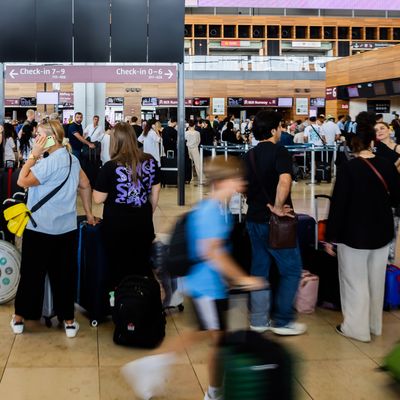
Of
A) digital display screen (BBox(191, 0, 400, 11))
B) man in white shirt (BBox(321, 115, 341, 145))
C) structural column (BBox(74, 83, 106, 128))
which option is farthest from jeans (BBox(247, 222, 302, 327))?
digital display screen (BBox(191, 0, 400, 11))

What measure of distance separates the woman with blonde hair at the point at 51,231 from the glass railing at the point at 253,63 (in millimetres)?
27420

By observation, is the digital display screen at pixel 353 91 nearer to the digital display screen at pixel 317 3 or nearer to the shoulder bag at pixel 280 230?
the digital display screen at pixel 317 3

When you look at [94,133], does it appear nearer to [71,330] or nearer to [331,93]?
[71,330]

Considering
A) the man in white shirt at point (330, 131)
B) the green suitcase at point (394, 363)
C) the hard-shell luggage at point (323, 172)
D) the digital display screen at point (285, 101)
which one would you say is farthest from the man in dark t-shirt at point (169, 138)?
the digital display screen at point (285, 101)

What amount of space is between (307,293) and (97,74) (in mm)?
6969

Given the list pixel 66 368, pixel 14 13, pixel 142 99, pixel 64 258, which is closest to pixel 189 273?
pixel 66 368

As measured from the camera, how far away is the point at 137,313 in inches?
181

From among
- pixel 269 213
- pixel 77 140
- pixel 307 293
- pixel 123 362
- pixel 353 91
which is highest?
pixel 353 91

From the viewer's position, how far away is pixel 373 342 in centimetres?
484

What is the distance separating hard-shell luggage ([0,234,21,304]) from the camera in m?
5.70

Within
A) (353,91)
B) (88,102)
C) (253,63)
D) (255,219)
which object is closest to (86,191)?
(255,219)

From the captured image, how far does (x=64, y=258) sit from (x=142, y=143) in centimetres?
1049

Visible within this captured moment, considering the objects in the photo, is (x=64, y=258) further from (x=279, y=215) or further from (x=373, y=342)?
(x=373, y=342)

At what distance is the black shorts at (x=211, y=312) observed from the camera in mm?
3205
